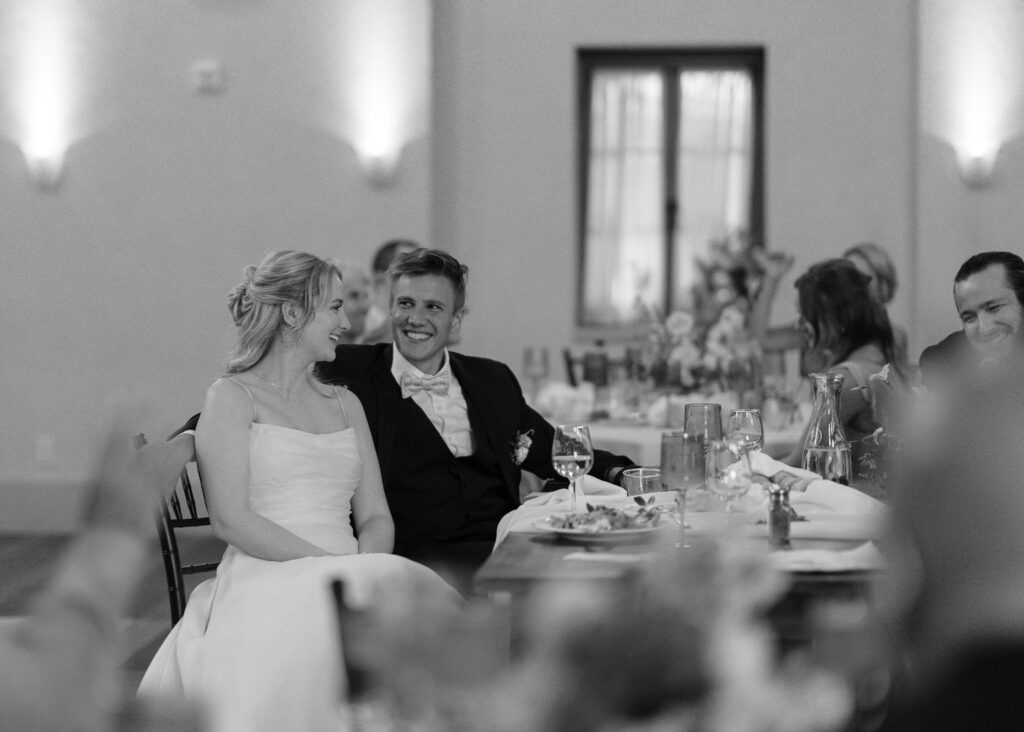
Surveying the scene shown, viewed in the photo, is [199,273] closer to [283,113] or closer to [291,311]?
[283,113]

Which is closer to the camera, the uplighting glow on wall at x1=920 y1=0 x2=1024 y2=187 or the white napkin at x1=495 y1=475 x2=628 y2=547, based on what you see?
the white napkin at x1=495 y1=475 x2=628 y2=547

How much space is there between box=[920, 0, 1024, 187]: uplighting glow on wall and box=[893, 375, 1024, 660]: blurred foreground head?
745cm

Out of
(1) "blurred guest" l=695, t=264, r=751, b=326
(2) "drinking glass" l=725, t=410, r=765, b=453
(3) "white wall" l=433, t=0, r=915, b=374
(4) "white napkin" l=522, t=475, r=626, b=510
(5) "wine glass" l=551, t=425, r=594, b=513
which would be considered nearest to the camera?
(5) "wine glass" l=551, t=425, r=594, b=513

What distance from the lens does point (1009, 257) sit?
3340 millimetres

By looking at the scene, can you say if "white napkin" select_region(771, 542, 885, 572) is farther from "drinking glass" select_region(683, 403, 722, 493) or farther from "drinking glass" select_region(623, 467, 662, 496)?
"drinking glass" select_region(623, 467, 662, 496)

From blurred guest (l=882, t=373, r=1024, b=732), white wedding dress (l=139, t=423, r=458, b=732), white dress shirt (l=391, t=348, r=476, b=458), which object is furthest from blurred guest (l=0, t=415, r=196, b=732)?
white dress shirt (l=391, t=348, r=476, b=458)

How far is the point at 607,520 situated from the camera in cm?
239

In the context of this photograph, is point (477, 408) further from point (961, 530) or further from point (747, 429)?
point (961, 530)

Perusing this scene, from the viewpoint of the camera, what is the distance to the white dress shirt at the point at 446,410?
11.8 ft

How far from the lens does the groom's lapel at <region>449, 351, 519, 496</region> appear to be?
3.64 m

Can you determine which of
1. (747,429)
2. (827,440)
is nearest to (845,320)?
(827,440)

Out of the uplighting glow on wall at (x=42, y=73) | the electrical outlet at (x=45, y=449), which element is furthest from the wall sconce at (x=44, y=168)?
the electrical outlet at (x=45, y=449)

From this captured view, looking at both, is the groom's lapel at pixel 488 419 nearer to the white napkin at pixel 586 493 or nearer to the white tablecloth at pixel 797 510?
the white napkin at pixel 586 493

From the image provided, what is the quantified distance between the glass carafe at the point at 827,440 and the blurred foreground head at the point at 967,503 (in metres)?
2.14
